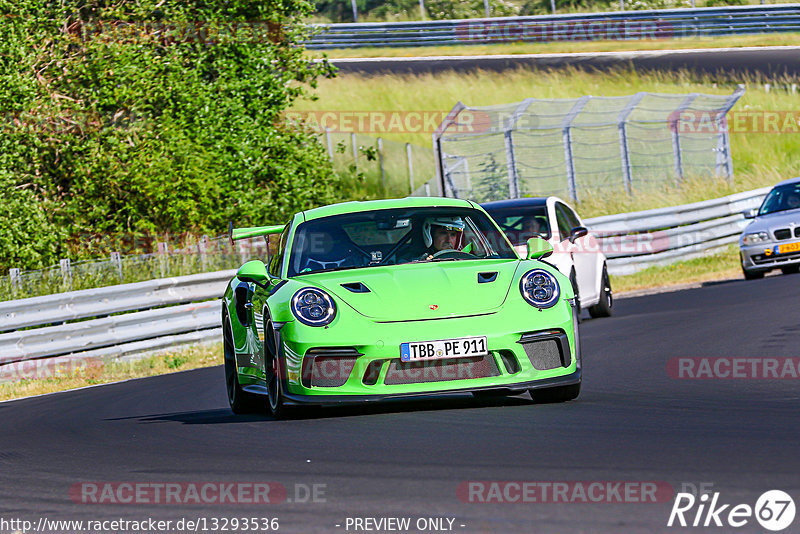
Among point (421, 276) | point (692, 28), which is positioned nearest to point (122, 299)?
point (421, 276)

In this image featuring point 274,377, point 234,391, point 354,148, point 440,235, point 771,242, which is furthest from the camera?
point 354,148

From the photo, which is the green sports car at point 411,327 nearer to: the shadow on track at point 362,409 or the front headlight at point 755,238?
the shadow on track at point 362,409

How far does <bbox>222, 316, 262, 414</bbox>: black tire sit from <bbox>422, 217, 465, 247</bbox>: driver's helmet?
1.67 metres

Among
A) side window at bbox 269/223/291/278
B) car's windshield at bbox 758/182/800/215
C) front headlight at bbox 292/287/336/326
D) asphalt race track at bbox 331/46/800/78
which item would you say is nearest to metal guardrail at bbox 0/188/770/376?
side window at bbox 269/223/291/278

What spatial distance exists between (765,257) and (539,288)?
42.1ft

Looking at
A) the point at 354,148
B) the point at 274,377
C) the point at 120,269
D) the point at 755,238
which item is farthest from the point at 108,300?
the point at 354,148

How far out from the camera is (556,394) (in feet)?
27.9

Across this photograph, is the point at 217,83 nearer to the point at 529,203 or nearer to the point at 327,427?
the point at 529,203

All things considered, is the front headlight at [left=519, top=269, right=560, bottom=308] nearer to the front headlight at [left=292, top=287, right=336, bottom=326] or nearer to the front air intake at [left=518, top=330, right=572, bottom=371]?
the front air intake at [left=518, top=330, right=572, bottom=371]

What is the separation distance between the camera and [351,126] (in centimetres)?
3878

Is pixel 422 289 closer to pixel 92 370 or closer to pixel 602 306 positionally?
pixel 92 370

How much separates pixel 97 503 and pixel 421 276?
2.73m

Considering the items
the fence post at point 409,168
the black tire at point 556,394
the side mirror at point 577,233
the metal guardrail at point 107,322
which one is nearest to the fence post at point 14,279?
the metal guardrail at point 107,322

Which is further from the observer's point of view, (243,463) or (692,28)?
(692,28)
